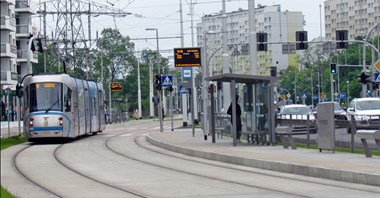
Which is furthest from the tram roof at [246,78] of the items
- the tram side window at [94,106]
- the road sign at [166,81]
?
the tram side window at [94,106]

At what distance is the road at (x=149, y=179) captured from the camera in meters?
17.9

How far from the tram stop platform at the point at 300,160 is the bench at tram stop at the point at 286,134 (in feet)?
0.75

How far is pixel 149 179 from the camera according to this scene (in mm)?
21922

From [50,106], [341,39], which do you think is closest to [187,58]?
[50,106]

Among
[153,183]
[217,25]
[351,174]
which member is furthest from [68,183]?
[217,25]

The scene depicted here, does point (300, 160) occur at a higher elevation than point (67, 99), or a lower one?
lower

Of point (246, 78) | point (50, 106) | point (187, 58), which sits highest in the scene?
point (187, 58)

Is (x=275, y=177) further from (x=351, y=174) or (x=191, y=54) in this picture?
(x=191, y=54)

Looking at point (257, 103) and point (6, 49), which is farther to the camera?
point (257, 103)

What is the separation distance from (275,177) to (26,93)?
21075mm

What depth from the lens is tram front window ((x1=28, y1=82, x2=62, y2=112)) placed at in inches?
1583

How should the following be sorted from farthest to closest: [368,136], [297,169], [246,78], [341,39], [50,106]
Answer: [341,39] < [50,106] < [246,78] < [368,136] < [297,169]

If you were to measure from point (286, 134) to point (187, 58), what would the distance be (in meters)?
14.5

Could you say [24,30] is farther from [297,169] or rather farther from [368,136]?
[297,169]
